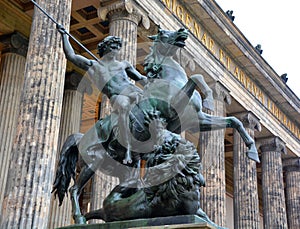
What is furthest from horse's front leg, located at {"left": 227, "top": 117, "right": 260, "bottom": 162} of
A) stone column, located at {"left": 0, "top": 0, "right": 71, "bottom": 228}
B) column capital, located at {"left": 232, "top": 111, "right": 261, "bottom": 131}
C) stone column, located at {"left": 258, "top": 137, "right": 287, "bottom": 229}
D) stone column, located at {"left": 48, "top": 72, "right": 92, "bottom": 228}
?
stone column, located at {"left": 258, "top": 137, "right": 287, "bottom": 229}

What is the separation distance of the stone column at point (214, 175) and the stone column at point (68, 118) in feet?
16.2

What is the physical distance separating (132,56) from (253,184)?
9.53 m

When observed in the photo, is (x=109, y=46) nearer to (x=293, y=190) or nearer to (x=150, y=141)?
(x=150, y=141)

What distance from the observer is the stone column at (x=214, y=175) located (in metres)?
17.6

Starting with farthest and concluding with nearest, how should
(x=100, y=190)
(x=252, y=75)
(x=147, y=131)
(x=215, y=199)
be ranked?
(x=252, y=75) → (x=215, y=199) → (x=100, y=190) → (x=147, y=131)

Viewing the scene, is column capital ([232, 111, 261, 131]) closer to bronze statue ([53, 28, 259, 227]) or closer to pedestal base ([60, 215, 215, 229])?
bronze statue ([53, 28, 259, 227])

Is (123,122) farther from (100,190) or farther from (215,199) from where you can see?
(215,199)

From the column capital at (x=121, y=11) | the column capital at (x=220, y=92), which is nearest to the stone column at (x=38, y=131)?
the column capital at (x=121, y=11)

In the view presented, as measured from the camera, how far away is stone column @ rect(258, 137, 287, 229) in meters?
23.3

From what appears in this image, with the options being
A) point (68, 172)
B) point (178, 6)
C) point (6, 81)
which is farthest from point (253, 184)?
point (68, 172)

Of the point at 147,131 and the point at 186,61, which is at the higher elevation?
the point at 186,61

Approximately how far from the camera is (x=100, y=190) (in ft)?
41.7

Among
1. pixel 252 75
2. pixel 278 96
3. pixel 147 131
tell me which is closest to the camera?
pixel 147 131

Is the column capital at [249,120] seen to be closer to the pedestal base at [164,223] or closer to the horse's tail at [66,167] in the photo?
the horse's tail at [66,167]
